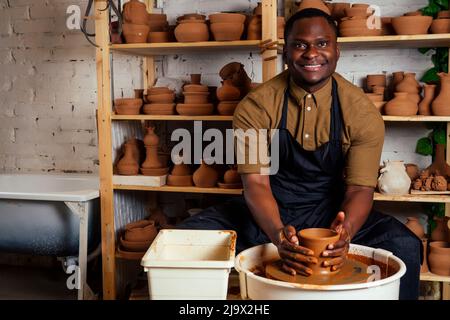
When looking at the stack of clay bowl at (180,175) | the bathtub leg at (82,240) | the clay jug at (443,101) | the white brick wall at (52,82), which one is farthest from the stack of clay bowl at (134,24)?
the clay jug at (443,101)

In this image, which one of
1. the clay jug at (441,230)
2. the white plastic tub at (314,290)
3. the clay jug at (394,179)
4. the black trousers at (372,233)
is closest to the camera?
the white plastic tub at (314,290)

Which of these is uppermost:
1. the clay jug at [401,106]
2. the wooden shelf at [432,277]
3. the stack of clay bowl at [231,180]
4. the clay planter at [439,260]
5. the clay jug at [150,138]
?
the clay jug at [401,106]

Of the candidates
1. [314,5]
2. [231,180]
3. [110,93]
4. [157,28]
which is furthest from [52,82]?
[314,5]

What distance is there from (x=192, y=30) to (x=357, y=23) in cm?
94

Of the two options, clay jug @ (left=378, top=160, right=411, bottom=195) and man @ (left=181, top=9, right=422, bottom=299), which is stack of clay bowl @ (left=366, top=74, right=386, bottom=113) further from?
man @ (left=181, top=9, right=422, bottom=299)

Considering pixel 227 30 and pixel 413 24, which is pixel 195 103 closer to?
pixel 227 30

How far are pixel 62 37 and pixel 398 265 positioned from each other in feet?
10.3

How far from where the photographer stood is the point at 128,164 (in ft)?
11.2

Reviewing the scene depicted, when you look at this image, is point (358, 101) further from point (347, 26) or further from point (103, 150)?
point (103, 150)

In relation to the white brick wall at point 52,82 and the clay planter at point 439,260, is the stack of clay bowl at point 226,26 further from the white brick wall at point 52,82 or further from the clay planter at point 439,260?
the clay planter at point 439,260

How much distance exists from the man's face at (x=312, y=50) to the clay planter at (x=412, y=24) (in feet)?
2.10

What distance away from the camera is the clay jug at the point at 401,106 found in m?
3.04

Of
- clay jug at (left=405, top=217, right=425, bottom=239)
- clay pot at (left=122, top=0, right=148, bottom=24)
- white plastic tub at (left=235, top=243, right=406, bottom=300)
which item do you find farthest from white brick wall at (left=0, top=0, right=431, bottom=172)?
white plastic tub at (left=235, top=243, right=406, bottom=300)

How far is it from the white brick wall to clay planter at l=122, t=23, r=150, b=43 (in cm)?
56
